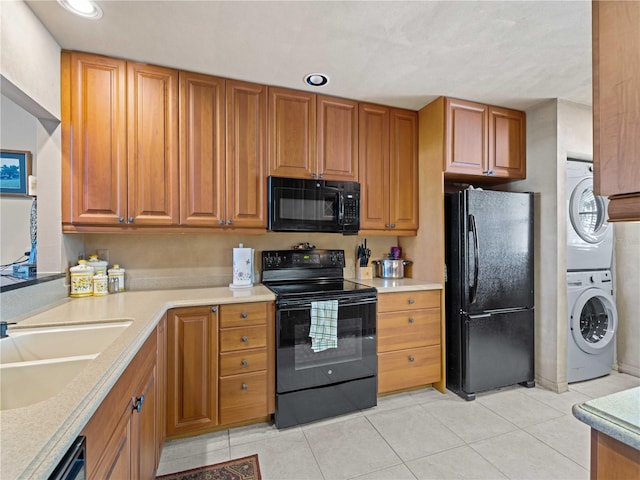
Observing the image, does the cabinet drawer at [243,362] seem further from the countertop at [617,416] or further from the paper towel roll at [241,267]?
the countertop at [617,416]

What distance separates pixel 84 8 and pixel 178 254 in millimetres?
1566

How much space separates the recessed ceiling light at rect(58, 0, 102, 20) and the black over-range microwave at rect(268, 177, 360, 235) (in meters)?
1.30

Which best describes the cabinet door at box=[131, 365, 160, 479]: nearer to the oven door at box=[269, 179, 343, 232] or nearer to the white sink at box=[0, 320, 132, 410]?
the white sink at box=[0, 320, 132, 410]

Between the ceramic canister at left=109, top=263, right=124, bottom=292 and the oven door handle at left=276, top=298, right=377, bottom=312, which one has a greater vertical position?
the ceramic canister at left=109, top=263, right=124, bottom=292

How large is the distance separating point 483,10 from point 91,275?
2.74 m

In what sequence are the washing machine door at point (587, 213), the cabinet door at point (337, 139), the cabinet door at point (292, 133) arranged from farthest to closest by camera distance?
the washing machine door at point (587, 213) → the cabinet door at point (337, 139) → the cabinet door at point (292, 133)

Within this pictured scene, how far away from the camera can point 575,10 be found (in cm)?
162

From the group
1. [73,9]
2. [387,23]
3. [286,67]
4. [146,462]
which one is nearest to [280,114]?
[286,67]

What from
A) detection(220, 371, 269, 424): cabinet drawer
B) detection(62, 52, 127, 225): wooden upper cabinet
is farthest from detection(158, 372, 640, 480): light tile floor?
detection(62, 52, 127, 225): wooden upper cabinet

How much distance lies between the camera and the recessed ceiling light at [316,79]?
89.7 inches

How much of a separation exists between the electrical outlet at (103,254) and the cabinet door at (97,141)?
39 centimetres

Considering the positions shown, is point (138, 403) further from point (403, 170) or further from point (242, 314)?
point (403, 170)

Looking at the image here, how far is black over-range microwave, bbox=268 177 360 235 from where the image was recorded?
94.6 inches

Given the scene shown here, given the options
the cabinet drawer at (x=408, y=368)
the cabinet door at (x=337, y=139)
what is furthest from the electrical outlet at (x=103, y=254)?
the cabinet drawer at (x=408, y=368)
